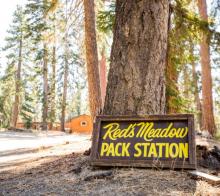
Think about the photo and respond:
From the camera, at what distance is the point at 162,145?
4.37 m

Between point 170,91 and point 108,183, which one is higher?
point 170,91

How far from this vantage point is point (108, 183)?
12.6ft

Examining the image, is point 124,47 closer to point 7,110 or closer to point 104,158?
point 104,158

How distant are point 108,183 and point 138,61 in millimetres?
1907

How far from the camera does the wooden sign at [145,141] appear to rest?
4.27 metres

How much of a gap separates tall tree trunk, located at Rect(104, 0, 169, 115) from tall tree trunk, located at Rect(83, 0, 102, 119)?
6.04m

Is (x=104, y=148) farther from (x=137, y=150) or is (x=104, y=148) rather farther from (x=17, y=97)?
(x=17, y=97)

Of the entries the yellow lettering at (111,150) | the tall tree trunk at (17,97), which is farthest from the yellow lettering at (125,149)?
the tall tree trunk at (17,97)

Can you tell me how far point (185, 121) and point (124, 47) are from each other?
141 cm

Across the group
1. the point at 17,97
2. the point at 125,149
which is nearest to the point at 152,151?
the point at 125,149

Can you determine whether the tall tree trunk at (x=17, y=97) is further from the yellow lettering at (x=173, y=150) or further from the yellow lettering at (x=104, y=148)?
the yellow lettering at (x=173, y=150)

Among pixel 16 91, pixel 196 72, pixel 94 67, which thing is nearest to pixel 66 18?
pixel 94 67

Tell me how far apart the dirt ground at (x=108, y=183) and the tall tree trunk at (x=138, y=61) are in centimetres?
104

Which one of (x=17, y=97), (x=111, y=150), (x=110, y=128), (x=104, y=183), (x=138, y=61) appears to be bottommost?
(x=104, y=183)
